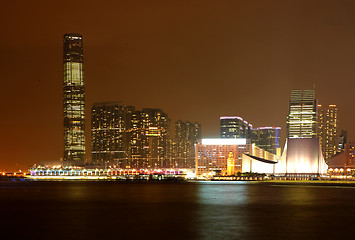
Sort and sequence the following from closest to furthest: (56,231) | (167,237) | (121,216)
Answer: (167,237), (56,231), (121,216)

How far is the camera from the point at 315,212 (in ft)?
193

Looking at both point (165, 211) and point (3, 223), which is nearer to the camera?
point (3, 223)

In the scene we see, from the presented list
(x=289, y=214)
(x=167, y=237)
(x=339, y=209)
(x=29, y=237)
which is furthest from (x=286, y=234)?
(x=339, y=209)

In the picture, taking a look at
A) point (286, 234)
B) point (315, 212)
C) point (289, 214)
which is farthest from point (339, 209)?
point (286, 234)

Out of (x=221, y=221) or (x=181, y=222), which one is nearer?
(x=181, y=222)

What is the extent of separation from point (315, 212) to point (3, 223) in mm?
32416

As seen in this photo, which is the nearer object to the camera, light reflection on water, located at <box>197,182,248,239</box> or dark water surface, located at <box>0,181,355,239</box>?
dark water surface, located at <box>0,181,355,239</box>

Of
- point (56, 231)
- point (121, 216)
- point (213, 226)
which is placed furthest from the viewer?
point (121, 216)

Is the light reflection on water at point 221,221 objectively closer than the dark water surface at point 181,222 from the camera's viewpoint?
No

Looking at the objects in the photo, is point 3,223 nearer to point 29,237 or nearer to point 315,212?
point 29,237

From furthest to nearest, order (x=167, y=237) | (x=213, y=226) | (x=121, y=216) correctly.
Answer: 1. (x=121, y=216)
2. (x=213, y=226)
3. (x=167, y=237)

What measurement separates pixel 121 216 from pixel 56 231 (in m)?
11.0

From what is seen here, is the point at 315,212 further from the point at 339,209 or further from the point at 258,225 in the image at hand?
the point at 258,225

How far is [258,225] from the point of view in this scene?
47062 millimetres
